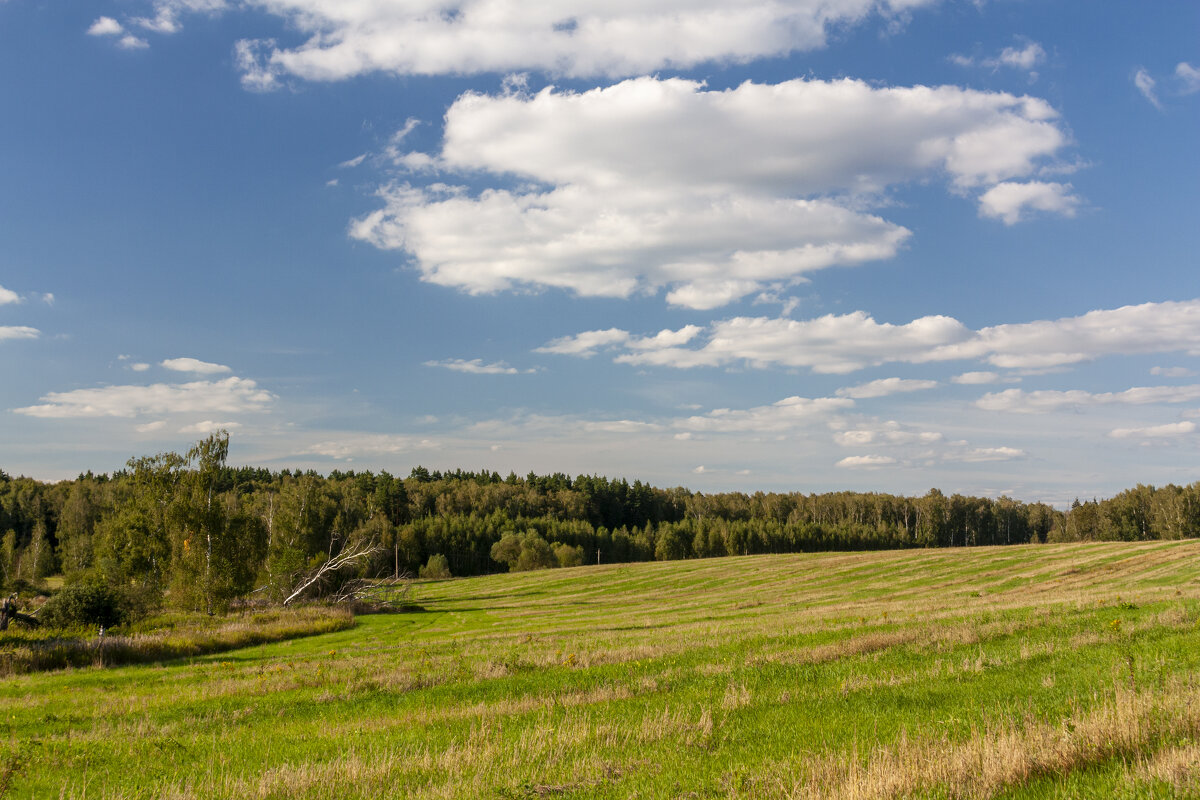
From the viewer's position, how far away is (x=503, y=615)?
62.7 meters

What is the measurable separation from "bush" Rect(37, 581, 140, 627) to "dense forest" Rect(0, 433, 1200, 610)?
43.2ft

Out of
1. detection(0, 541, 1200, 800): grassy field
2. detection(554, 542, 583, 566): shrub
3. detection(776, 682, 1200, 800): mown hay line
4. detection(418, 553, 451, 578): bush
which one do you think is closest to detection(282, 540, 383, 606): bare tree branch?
detection(0, 541, 1200, 800): grassy field

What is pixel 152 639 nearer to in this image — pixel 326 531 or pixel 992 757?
pixel 992 757

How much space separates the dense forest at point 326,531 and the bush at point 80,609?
13.2 meters

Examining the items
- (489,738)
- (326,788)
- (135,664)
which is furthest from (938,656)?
(135,664)

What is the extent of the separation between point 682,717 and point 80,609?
4586cm

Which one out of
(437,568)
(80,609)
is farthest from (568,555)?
(80,609)

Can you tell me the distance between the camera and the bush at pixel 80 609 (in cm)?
4369

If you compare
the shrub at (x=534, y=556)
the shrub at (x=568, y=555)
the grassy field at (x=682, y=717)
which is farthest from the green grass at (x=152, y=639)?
the shrub at (x=568, y=555)

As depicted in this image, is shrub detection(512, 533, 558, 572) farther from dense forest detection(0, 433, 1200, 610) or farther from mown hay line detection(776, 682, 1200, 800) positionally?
mown hay line detection(776, 682, 1200, 800)

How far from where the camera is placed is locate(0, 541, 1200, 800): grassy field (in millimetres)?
8812

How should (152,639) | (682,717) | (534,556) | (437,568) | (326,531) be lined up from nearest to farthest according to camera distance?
1. (682,717)
2. (152,639)
3. (326,531)
4. (437,568)
5. (534,556)

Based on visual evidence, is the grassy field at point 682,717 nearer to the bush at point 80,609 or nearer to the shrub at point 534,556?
the bush at point 80,609

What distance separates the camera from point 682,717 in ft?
43.4
